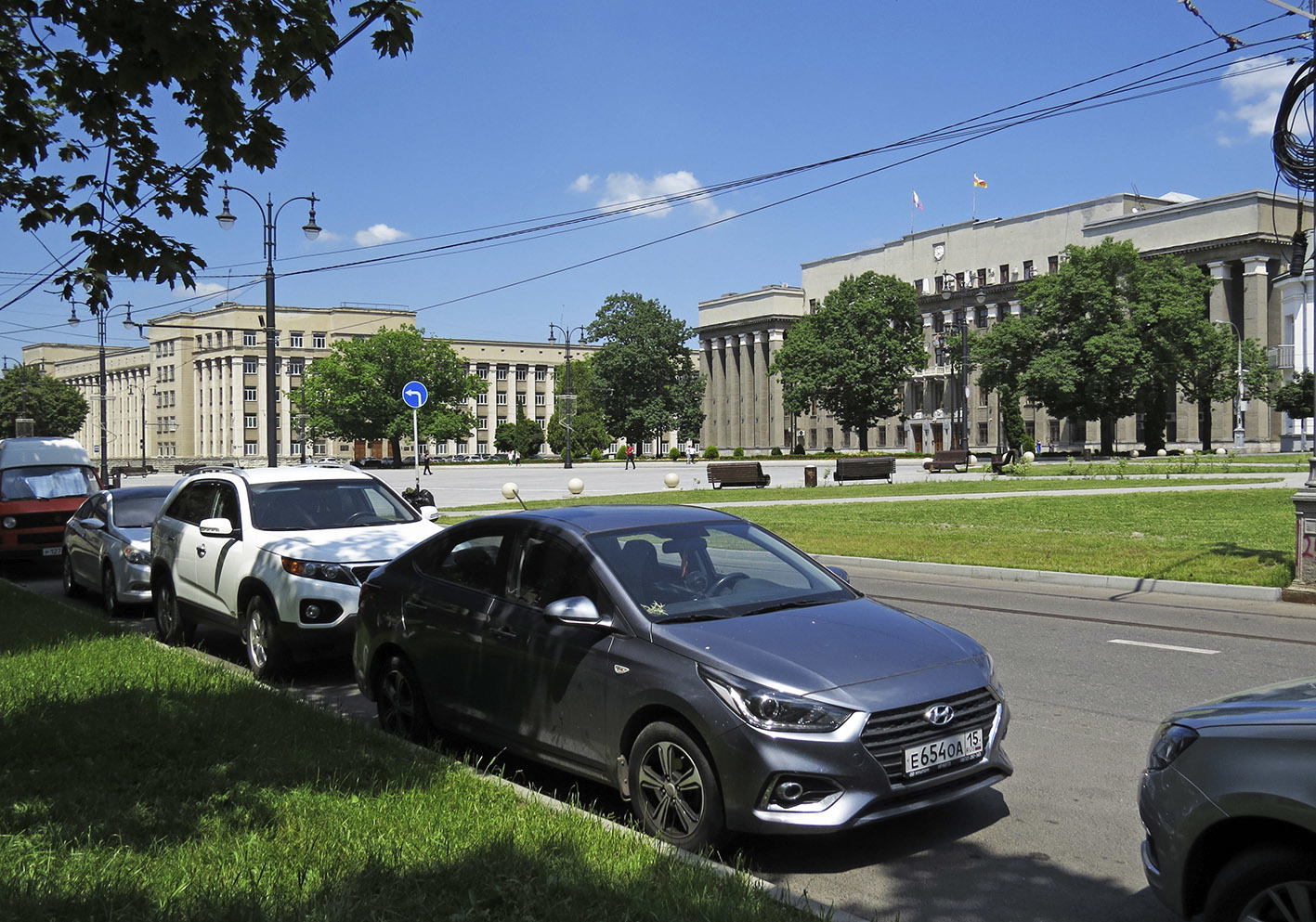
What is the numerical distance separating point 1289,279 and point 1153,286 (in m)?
8.37

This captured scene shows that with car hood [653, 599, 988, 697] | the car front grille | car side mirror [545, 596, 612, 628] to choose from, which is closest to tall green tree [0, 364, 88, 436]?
car side mirror [545, 596, 612, 628]

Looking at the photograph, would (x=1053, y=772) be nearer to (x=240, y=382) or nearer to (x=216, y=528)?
(x=216, y=528)

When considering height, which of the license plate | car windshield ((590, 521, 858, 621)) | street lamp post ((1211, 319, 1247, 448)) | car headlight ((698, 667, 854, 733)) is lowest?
the license plate

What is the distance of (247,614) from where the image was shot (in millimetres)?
9648

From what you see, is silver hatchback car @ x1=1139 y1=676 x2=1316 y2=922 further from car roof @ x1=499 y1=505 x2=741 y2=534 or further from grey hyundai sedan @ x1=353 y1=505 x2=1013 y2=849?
car roof @ x1=499 y1=505 x2=741 y2=534

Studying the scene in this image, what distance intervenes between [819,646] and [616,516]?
174 cm

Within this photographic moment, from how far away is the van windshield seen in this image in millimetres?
19750

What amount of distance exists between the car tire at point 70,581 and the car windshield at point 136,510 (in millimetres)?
1720

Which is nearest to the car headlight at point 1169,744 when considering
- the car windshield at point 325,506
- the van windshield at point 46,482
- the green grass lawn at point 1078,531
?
the car windshield at point 325,506

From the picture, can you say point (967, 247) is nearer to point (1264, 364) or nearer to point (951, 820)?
point (1264, 364)

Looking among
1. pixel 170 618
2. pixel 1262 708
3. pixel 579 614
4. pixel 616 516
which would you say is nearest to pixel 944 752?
pixel 1262 708

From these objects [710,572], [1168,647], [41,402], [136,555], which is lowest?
[1168,647]

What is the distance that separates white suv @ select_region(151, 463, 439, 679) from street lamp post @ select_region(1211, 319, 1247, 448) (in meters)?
72.6

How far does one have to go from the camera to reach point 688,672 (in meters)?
4.98
